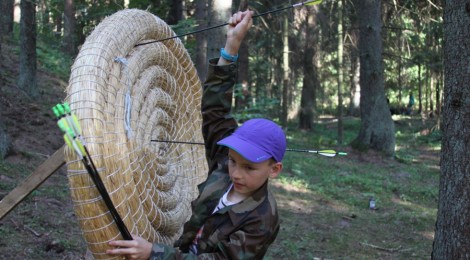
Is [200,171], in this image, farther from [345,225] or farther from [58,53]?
[58,53]

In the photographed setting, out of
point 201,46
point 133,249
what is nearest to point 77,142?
point 133,249

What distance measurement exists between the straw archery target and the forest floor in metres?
2.24

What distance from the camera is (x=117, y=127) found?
2.32 meters

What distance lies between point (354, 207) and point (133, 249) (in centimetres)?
793

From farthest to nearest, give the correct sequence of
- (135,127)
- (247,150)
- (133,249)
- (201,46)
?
A: 1. (201,46)
2. (135,127)
3. (247,150)
4. (133,249)

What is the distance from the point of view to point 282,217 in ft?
27.8

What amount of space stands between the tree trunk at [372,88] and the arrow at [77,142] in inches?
581

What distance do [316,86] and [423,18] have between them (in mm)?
6542

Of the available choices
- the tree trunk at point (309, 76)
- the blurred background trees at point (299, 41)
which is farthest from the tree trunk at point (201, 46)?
the tree trunk at point (309, 76)

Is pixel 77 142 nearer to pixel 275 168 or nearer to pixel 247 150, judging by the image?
pixel 247 150

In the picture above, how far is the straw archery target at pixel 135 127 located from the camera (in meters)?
2.08

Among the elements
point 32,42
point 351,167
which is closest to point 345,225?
point 351,167

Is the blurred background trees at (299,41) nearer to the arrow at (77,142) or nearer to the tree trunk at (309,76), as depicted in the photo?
the tree trunk at (309,76)

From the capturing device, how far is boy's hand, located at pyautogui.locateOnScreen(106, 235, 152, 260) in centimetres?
215
